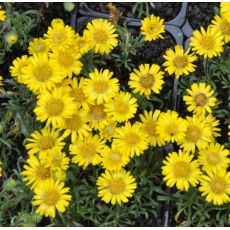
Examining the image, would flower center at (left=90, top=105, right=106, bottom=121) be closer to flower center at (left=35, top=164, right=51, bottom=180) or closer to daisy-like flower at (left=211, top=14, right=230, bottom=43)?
flower center at (left=35, top=164, right=51, bottom=180)

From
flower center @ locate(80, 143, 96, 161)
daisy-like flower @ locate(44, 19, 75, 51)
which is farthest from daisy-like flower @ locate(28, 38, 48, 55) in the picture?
flower center @ locate(80, 143, 96, 161)

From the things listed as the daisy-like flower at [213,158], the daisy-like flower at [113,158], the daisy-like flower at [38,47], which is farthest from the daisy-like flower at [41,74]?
the daisy-like flower at [213,158]

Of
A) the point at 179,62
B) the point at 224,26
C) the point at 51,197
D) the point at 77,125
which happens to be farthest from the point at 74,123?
the point at 224,26

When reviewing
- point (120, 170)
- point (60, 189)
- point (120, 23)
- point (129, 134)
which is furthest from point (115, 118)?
point (120, 23)

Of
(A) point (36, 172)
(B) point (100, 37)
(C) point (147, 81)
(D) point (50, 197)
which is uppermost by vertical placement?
(B) point (100, 37)

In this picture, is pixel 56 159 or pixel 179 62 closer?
pixel 56 159

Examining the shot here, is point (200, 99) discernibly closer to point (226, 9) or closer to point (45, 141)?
point (226, 9)
